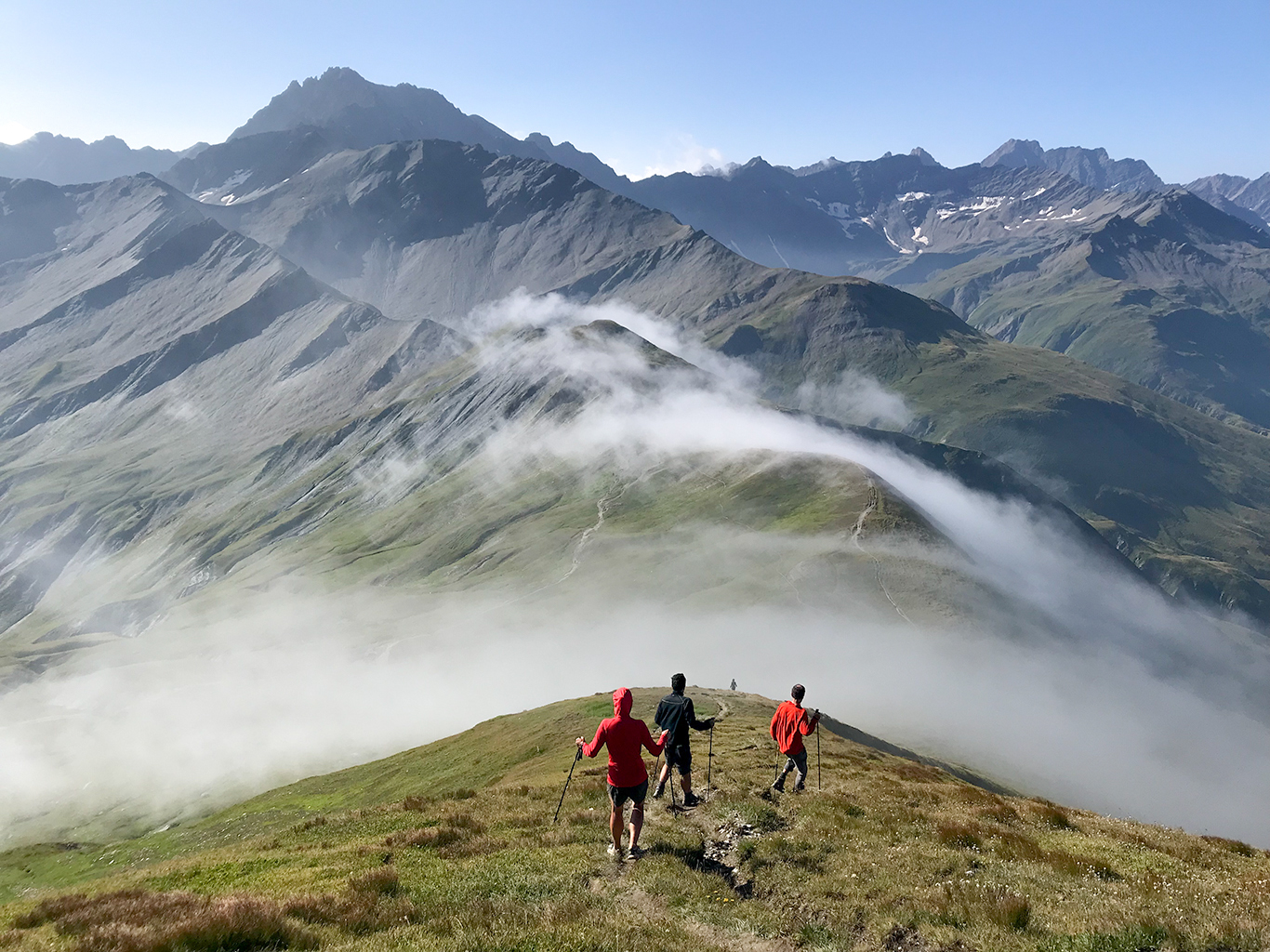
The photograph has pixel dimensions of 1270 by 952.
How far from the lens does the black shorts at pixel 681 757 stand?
24422mm

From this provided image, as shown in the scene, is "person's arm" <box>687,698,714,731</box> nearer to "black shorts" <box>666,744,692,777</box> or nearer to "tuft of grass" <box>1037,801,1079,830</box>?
"black shorts" <box>666,744,692,777</box>

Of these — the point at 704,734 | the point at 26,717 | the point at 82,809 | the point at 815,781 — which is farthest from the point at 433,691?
the point at 815,781

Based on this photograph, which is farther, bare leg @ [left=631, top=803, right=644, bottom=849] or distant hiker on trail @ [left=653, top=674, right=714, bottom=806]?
distant hiker on trail @ [left=653, top=674, right=714, bottom=806]

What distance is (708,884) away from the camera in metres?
18.1

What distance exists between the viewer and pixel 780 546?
19525 cm

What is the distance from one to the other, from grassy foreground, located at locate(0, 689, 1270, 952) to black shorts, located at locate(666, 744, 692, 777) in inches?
55.3

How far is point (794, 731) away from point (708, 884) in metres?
10.1

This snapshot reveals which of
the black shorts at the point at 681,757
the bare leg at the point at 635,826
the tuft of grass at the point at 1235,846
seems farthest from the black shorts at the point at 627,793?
the tuft of grass at the point at 1235,846

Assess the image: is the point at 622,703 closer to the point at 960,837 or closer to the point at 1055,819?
the point at 960,837

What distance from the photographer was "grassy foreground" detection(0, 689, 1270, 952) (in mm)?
13773

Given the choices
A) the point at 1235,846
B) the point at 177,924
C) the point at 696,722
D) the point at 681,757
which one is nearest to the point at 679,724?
the point at 696,722

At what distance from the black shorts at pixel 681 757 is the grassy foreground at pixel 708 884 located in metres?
1.40

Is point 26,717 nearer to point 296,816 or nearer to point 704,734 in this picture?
point 296,816

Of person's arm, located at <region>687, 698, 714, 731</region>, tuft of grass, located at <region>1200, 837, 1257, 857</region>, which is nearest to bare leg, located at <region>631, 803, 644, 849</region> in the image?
person's arm, located at <region>687, 698, 714, 731</region>
